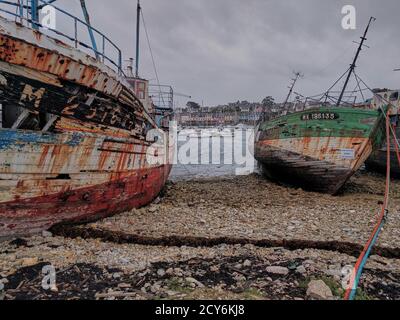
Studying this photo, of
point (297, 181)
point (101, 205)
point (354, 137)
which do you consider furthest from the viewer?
point (297, 181)

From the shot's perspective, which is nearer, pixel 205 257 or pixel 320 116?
pixel 205 257

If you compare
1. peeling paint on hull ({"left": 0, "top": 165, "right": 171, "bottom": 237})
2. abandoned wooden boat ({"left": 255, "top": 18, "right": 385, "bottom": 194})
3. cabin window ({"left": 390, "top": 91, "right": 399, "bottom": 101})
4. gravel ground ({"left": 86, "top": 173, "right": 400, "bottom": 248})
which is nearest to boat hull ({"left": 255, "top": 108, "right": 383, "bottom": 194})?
abandoned wooden boat ({"left": 255, "top": 18, "right": 385, "bottom": 194})

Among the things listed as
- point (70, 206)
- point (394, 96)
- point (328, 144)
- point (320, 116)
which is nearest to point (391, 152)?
point (394, 96)

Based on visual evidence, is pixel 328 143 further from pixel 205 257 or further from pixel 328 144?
pixel 205 257

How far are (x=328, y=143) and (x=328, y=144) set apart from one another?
4cm

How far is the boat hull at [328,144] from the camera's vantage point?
9.44 metres

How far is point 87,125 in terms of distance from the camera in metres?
5.22

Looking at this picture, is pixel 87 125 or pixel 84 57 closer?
pixel 84 57

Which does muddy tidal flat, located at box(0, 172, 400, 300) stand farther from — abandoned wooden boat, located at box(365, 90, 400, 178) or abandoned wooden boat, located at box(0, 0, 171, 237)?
abandoned wooden boat, located at box(365, 90, 400, 178)

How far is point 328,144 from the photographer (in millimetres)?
9781

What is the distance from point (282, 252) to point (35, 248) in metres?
4.12
